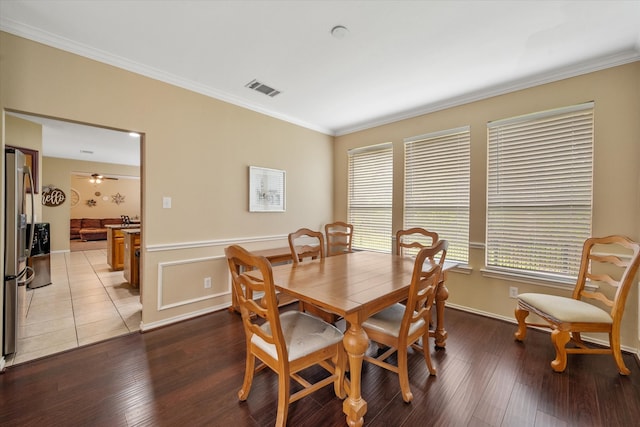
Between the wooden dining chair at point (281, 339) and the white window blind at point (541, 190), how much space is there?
2370 millimetres

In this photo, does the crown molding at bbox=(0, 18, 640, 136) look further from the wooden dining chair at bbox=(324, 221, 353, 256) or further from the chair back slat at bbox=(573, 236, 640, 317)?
the wooden dining chair at bbox=(324, 221, 353, 256)

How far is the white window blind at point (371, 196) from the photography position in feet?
13.3

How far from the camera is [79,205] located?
30.0 feet

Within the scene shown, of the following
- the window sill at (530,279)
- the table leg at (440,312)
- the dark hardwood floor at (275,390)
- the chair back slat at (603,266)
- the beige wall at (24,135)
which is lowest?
the dark hardwood floor at (275,390)

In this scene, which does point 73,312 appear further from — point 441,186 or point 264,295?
point 441,186

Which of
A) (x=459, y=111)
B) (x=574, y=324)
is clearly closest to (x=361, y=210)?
(x=459, y=111)

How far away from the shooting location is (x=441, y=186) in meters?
3.46

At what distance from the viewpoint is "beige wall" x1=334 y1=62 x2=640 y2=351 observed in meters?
2.31

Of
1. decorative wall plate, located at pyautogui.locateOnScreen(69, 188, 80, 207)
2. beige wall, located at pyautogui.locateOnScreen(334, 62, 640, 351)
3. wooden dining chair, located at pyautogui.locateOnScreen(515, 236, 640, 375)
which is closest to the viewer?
wooden dining chair, located at pyautogui.locateOnScreen(515, 236, 640, 375)

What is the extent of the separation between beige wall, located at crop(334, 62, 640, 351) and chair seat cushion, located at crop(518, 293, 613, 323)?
54 centimetres

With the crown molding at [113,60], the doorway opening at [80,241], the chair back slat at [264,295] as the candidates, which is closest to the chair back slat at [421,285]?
the chair back slat at [264,295]

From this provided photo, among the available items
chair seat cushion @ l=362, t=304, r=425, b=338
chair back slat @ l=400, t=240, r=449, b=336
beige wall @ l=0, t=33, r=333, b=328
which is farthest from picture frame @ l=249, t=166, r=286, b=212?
chair back slat @ l=400, t=240, r=449, b=336

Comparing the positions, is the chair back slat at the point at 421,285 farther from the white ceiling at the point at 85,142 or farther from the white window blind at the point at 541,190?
the white ceiling at the point at 85,142

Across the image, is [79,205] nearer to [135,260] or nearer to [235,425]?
Answer: [135,260]
